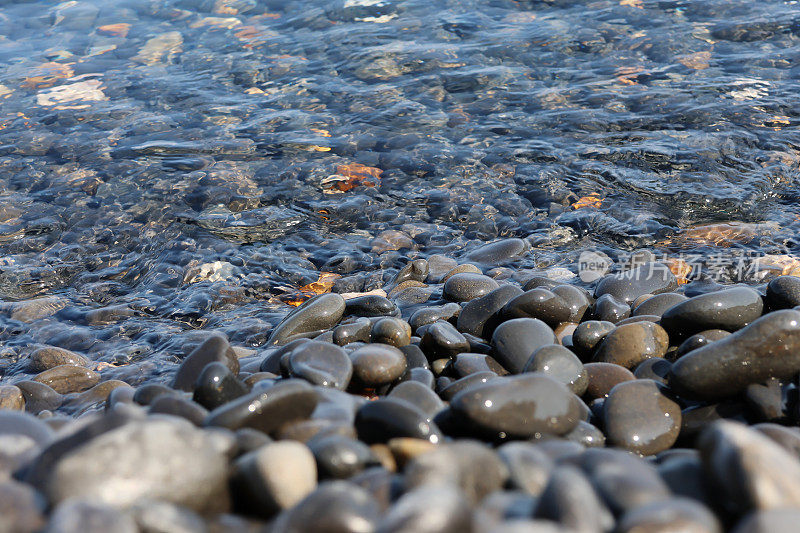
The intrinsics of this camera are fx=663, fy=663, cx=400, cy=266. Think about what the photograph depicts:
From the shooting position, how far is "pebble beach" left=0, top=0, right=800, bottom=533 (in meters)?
1.71

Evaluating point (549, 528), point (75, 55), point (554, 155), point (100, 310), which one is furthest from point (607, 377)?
point (75, 55)

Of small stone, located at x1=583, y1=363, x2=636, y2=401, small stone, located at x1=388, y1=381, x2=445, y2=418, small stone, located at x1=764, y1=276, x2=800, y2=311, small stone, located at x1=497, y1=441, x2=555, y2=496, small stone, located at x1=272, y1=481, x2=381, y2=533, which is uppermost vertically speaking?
small stone, located at x1=272, y1=481, x2=381, y2=533

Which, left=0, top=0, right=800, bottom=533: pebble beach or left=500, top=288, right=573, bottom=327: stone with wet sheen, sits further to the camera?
left=500, top=288, right=573, bottom=327: stone with wet sheen

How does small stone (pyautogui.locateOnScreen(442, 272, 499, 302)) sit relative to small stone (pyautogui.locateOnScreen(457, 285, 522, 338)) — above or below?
below

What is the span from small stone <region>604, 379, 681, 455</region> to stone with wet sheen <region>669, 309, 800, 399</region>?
11cm

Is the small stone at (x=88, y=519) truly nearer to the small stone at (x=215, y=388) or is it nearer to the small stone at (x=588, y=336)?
the small stone at (x=215, y=388)

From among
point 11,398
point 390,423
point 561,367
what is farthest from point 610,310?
point 11,398

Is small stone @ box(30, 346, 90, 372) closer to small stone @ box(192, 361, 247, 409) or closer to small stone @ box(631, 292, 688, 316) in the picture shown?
small stone @ box(192, 361, 247, 409)

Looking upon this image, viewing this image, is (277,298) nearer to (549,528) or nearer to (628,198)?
(628,198)

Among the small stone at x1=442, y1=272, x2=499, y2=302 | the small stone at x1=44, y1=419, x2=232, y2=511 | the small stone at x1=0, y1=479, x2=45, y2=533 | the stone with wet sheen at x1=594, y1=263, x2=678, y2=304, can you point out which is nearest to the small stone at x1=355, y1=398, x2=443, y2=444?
the small stone at x1=44, y1=419, x2=232, y2=511

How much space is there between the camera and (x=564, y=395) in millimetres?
2537

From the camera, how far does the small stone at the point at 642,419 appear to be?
275 centimetres

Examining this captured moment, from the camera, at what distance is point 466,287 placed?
14.7ft

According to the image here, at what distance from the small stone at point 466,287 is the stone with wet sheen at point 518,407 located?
1913mm
